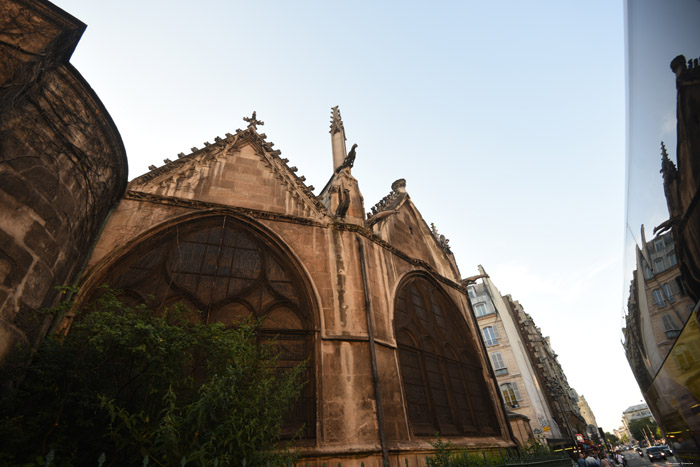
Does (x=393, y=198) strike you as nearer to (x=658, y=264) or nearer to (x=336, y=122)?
(x=336, y=122)

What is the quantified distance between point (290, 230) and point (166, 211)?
263 centimetres

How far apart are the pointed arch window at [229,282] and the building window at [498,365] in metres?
25.1

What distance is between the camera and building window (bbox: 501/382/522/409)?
25.1m

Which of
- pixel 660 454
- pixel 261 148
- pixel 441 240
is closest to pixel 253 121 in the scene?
pixel 261 148

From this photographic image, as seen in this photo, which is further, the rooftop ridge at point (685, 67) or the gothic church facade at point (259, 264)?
the gothic church facade at point (259, 264)

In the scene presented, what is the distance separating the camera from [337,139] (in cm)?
1130

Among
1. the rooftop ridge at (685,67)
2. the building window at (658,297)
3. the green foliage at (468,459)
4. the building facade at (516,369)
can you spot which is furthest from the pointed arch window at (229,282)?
the building facade at (516,369)

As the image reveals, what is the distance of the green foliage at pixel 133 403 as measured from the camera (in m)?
2.92

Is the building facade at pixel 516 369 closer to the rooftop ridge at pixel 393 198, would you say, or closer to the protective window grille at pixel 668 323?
the rooftop ridge at pixel 393 198

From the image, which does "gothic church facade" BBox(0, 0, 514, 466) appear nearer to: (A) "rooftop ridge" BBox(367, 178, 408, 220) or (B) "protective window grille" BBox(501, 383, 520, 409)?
(A) "rooftop ridge" BBox(367, 178, 408, 220)

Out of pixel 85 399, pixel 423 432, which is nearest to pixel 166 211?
pixel 85 399

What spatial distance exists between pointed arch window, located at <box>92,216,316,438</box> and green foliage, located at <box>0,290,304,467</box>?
216 centimetres

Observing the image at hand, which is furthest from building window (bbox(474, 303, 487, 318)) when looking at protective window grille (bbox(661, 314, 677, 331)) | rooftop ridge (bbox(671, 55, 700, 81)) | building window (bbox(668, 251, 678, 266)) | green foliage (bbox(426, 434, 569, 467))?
rooftop ridge (bbox(671, 55, 700, 81))

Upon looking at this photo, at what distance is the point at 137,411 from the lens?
3402mm
